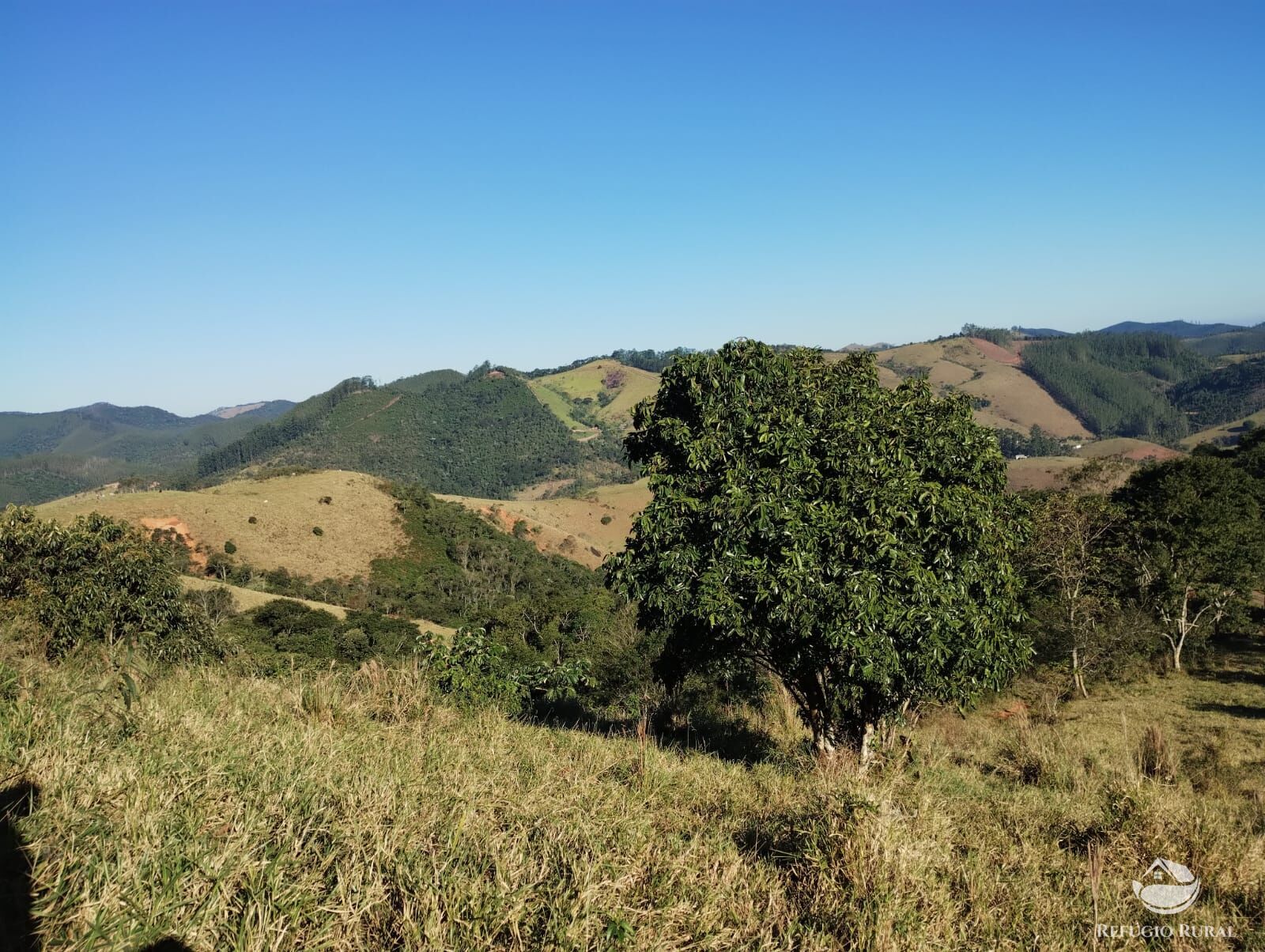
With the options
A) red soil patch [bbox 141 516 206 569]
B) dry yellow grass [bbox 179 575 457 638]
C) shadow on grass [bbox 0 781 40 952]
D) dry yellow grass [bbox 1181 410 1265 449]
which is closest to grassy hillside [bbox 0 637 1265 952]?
shadow on grass [bbox 0 781 40 952]

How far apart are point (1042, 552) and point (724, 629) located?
1942cm

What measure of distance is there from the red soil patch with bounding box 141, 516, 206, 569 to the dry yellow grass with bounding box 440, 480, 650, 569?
39185 millimetres

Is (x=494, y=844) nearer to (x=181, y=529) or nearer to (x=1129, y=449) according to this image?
(x=181, y=529)

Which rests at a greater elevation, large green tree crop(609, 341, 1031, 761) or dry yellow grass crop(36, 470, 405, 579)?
large green tree crop(609, 341, 1031, 761)

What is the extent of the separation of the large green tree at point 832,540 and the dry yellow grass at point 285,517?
2976 inches

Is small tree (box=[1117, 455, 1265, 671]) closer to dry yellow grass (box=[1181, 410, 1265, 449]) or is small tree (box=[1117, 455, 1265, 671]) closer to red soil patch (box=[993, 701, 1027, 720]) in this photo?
red soil patch (box=[993, 701, 1027, 720])

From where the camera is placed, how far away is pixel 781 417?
922 cm

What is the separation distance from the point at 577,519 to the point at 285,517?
5328cm

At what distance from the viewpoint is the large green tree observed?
8.08m

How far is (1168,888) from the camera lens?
4.21 metres

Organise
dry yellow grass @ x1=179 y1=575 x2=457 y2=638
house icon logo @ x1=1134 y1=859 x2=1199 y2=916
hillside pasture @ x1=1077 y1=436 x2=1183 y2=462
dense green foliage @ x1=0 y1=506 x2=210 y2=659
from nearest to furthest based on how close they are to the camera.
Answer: house icon logo @ x1=1134 y1=859 x2=1199 y2=916 → dense green foliage @ x1=0 y1=506 x2=210 y2=659 → dry yellow grass @ x1=179 y1=575 x2=457 y2=638 → hillside pasture @ x1=1077 y1=436 x2=1183 y2=462

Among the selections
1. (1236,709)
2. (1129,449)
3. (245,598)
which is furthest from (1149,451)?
(245,598)

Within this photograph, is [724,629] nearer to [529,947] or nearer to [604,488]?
[529,947]

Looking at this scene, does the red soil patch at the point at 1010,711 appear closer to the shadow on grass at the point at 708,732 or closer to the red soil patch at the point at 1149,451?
the shadow on grass at the point at 708,732
